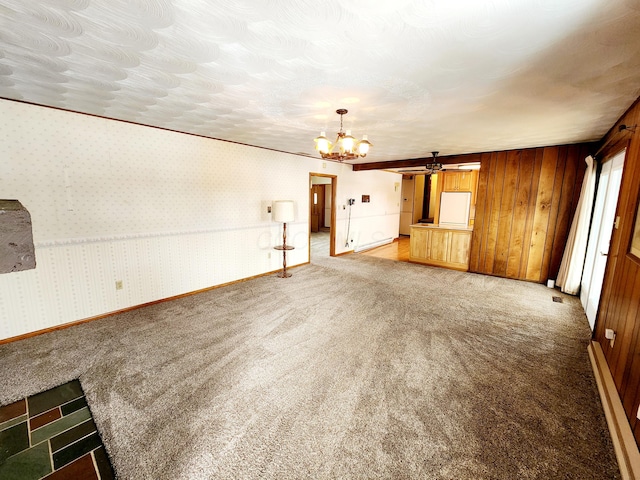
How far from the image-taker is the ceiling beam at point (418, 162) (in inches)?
208

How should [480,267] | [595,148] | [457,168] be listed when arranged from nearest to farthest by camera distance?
[595,148] → [480,267] → [457,168]

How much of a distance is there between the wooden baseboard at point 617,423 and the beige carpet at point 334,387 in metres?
0.06

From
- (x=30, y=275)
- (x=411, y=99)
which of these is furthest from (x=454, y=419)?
(x=30, y=275)

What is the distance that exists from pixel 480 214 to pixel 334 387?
474cm

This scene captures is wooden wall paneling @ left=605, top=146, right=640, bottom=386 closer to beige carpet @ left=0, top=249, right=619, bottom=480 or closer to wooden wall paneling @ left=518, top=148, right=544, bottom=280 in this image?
beige carpet @ left=0, top=249, right=619, bottom=480

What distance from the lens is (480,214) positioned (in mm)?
5316

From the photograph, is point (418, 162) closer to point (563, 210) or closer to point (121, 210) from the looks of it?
point (563, 210)

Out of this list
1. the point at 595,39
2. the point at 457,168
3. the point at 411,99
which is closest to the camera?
the point at 595,39

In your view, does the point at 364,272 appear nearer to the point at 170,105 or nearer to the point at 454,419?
the point at 454,419

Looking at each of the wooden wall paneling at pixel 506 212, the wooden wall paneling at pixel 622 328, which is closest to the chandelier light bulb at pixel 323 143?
the wooden wall paneling at pixel 622 328

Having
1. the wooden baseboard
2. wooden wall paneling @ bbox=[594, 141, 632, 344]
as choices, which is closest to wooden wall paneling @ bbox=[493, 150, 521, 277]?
wooden wall paneling @ bbox=[594, 141, 632, 344]

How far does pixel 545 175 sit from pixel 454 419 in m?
4.74

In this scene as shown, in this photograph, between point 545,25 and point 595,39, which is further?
point 595,39

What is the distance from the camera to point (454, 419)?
1.83 meters
